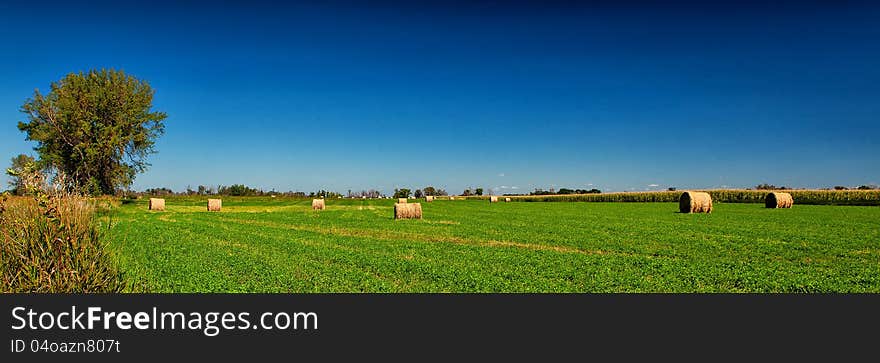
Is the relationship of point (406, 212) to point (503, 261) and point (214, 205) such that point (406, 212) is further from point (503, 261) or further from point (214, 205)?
point (214, 205)

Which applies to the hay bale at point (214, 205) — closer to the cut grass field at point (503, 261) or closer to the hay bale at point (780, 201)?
the cut grass field at point (503, 261)

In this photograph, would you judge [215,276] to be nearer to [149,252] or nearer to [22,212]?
[22,212]

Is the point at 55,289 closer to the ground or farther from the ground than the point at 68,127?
closer to the ground

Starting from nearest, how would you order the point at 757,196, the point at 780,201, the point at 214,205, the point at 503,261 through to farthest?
the point at 503,261 < the point at 214,205 < the point at 780,201 < the point at 757,196

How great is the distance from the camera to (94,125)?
47.0 meters

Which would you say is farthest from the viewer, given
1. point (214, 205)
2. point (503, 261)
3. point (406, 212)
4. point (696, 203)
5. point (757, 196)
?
point (757, 196)

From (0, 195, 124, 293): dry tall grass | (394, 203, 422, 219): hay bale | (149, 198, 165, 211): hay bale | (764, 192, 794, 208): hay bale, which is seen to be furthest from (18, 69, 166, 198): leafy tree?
(764, 192, 794, 208): hay bale

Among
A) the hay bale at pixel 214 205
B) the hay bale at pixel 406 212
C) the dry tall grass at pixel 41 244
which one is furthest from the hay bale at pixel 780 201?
the dry tall grass at pixel 41 244

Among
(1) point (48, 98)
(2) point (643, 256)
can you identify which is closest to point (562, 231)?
(2) point (643, 256)

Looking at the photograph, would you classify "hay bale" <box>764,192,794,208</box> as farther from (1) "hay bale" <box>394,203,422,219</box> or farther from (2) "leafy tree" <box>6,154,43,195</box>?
(2) "leafy tree" <box>6,154,43,195</box>

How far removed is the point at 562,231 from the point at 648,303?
1333cm

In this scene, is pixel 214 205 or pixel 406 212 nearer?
pixel 406 212

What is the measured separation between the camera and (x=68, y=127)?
1784 inches

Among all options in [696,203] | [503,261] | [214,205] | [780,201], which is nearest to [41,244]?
[503,261]
